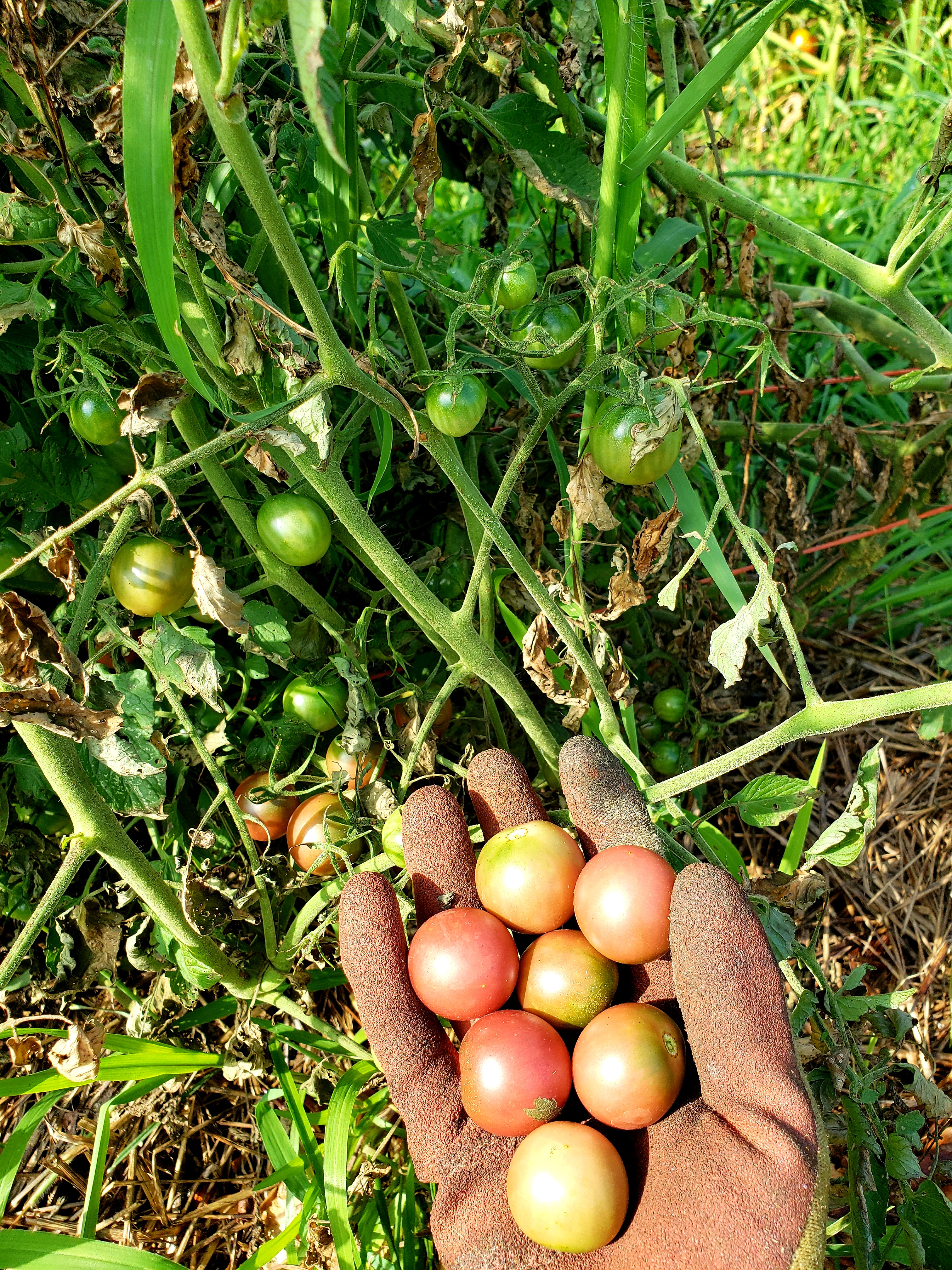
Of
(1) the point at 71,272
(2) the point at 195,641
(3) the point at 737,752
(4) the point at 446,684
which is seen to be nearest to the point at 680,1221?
(3) the point at 737,752

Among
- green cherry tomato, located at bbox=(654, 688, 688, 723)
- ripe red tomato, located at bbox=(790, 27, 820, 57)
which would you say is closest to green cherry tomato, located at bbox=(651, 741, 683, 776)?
green cherry tomato, located at bbox=(654, 688, 688, 723)

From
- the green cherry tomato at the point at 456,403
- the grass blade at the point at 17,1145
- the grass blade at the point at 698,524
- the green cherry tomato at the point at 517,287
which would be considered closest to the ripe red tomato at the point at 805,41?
the grass blade at the point at 698,524

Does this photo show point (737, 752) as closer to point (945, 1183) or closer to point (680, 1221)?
point (680, 1221)

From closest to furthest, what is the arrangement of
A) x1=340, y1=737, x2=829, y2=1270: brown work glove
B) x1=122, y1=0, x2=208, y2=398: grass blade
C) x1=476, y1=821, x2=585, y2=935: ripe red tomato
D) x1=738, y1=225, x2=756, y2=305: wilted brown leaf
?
x1=122, y1=0, x2=208, y2=398: grass blade → x1=340, y1=737, x2=829, y2=1270: brown work glove → x1=476, y1=821, x2=585, y2=935: ripe red tomato → x1=738, y1=225, x2=756, y2=305: wilted brown leaf

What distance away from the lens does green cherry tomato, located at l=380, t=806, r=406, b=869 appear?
125 cm

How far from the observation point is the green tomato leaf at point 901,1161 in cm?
100

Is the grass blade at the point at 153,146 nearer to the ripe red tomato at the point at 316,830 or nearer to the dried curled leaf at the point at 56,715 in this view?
the dried curled leaf at the point at 56,715

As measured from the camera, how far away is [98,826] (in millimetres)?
1084

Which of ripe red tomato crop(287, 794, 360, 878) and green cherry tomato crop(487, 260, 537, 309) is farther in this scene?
ripe red tomato crop(287, 794, 360, 878)

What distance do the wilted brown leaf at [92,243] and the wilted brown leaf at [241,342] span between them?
0.45ft

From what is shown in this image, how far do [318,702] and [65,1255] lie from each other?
721 millimetres

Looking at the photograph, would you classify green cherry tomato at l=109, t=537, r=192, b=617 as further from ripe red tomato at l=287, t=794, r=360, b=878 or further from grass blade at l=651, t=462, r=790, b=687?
grass blade at l=651, t=462, r=790, b=687

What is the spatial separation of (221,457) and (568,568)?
0.52 meters

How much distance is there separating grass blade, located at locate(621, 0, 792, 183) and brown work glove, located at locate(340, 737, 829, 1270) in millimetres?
725
